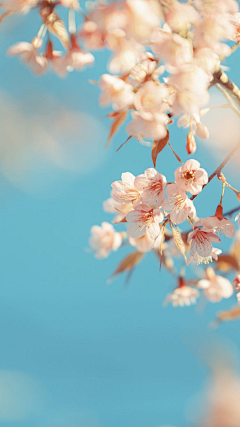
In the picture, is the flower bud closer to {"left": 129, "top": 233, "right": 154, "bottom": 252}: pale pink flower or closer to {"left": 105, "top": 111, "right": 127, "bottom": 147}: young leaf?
{"left": 105, "top": 111, "right": 127, "bottom": 147}: young leaf

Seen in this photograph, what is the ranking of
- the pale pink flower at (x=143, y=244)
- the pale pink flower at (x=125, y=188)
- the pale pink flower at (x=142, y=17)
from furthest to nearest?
the pale pink flower at (x=143, y=244) → the pale pink flower at (x=125, y=188) → the pale pink flower at (x=142, y=17)

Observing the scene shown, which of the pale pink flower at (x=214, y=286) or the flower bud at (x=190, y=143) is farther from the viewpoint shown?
the pale pink flower at (x=214, y=286)

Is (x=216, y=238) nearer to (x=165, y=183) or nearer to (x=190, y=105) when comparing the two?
(x=165, y=183)

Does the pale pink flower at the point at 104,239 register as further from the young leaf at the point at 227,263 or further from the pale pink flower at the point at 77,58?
the pale pink flower at the point at 77,58

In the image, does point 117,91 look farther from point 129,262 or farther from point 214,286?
point 214,286

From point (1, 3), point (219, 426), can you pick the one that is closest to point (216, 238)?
point (1, 3)

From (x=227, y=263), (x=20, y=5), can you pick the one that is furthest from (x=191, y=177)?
(x=227, y=263)

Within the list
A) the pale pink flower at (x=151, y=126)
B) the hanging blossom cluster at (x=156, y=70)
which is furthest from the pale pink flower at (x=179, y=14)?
the pale pink flower at (x=151, y=126)
